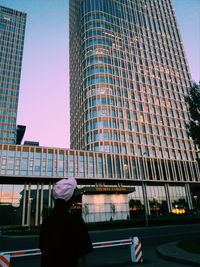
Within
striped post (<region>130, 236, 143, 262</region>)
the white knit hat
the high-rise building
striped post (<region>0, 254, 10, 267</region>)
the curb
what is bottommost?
the curb

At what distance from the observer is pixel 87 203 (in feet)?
132

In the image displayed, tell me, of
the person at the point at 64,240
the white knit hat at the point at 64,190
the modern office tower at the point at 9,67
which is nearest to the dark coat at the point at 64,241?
the person at the point at 64,240

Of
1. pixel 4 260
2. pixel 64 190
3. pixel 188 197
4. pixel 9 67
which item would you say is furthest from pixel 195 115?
pixel 9 67

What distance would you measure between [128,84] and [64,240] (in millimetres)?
57589

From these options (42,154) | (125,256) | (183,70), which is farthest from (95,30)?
(125,256)

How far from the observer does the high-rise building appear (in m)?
51.0

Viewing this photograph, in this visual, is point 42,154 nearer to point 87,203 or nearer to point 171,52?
point 87,203

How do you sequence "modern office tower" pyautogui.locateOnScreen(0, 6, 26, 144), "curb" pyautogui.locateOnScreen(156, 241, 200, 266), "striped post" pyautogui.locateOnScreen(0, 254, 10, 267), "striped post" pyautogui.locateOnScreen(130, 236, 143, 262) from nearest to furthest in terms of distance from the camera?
"striped post" pyautogui.locateOnScreen(0, 254, 10, 267), "curb" pyautogui.locateOnScreen(156, 241, 200, 266), "striped post" pyautogui.locateOnScreen(130, 236, 143, 262), "modern office tower" pyautogui.locateOnScreen(0, 6, 26, 144)

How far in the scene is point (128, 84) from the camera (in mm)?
57281

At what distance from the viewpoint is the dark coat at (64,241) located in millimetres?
2252

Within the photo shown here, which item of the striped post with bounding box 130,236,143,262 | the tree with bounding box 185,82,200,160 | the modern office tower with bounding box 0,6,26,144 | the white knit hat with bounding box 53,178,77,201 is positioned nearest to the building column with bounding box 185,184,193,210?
the tree with bounding box 185,82,200,160

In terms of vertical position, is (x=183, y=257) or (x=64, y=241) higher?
(x=64, y=241)

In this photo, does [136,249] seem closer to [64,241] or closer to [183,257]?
[183,257]

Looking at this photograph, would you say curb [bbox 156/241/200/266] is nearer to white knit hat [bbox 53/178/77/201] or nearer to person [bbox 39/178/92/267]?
person [bbox 39/178/92/267]
